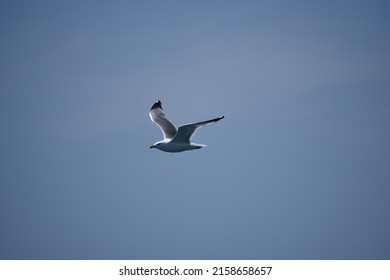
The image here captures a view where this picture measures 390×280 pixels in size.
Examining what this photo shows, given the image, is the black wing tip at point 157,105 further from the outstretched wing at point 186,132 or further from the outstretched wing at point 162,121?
the outstretched wing at point 186,132

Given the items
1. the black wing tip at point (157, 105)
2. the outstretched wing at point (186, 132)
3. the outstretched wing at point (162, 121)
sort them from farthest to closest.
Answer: the black wing tip at point (157, 105) < the outstretched wing at point (162, 121) < the outstretched wing at point (186, 132)

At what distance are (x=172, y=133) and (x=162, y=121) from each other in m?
1.35

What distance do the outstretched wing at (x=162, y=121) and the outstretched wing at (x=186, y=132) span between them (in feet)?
8.10

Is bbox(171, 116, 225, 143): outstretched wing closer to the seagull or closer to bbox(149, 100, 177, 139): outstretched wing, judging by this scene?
the seagull

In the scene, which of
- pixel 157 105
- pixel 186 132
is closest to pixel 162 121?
pixel 157 105

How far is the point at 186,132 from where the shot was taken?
32.2 meters

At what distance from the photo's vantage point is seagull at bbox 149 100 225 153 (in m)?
31.9

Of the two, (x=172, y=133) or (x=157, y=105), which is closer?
(x=172, y=133)

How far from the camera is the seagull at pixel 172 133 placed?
105ft

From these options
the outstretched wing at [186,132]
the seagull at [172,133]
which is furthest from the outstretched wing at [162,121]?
the outstretched wing at [186,132]

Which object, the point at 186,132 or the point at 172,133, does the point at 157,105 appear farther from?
the point at 186,132
